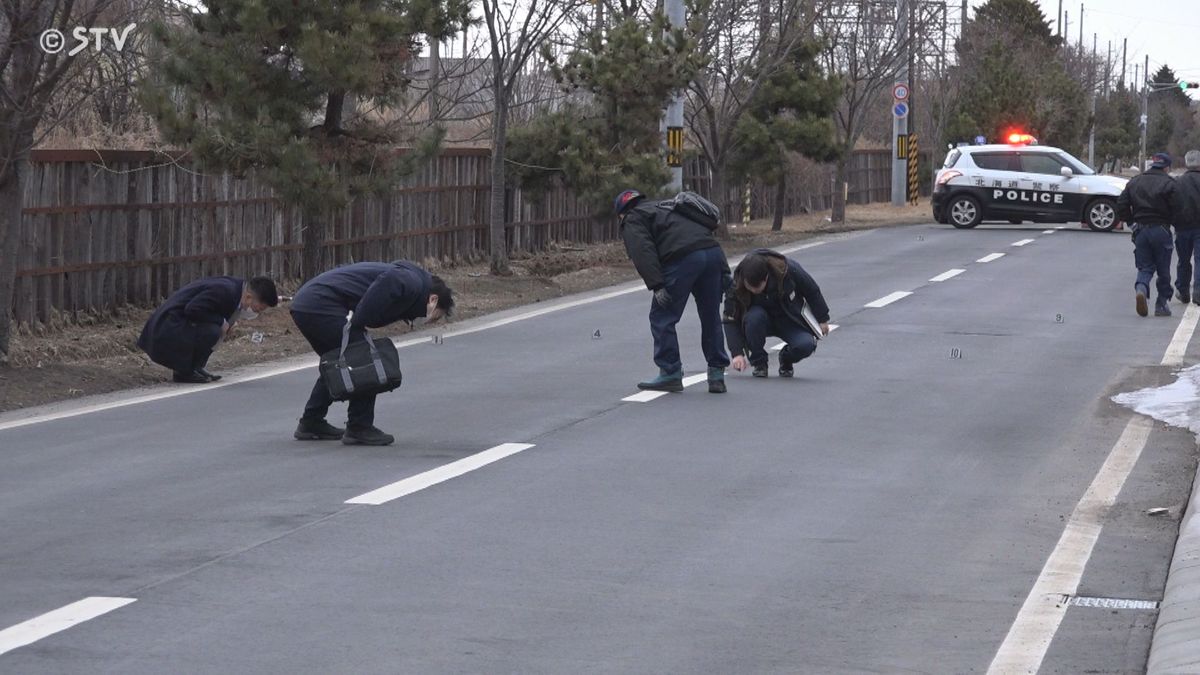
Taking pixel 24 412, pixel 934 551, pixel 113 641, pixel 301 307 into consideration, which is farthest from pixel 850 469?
pixel 24 412

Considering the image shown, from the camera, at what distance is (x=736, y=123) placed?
33656 mm

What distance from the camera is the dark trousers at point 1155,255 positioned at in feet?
62.2

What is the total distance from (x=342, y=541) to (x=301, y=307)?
291 centimetres

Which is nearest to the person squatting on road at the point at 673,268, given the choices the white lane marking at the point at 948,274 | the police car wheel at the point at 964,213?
the white lane marking at the point at 948,274

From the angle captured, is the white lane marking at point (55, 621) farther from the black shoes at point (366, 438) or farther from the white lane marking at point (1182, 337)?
the white lane marking at point (1182, 337)

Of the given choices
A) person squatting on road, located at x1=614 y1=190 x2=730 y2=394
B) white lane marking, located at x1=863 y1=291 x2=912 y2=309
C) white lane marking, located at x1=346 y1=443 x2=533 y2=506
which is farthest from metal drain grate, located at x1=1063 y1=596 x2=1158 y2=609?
white lane marking, located at x1=863 y1=291 x2=912 y2=309

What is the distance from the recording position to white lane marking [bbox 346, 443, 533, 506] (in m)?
8.85

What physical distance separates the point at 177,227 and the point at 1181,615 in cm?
1446

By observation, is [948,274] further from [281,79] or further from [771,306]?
[771,306]

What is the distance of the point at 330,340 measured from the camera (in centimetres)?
1046

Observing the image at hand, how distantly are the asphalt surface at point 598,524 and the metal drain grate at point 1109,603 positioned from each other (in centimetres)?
9

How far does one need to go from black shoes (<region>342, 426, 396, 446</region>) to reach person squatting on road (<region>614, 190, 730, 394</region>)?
2827 millimetres

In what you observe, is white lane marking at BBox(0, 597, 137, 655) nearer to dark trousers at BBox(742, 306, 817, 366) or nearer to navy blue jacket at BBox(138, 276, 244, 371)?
navy blue jacket at BBox(138, 276, 244, 371)

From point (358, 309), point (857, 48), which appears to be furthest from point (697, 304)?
point (857, 48)
